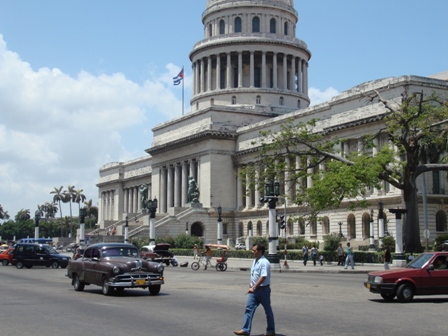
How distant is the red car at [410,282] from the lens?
1967 cm

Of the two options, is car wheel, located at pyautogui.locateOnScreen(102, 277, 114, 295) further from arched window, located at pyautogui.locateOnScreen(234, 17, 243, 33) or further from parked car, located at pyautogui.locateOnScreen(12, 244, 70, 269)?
A: arched window, located at pyautogui.locateOnScreen(234, 17, 243, 33)

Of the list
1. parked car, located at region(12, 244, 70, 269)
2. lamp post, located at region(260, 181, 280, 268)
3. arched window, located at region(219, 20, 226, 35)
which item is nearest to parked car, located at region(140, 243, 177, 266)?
parked car, located at region(12, 244, 70, 269)

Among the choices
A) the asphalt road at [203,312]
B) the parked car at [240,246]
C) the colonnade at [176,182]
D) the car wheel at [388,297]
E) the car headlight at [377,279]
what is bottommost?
the asphalt road at [203,312]

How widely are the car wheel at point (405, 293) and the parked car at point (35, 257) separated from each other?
27836 mm

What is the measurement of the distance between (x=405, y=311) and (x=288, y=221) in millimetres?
59482

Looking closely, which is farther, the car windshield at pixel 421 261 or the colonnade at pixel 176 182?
the colonnade at pixel 176 182

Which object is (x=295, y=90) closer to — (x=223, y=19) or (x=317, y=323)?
(x=223, y=19)

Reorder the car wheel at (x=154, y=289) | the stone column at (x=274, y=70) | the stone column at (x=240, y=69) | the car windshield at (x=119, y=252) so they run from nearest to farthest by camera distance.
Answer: the car wheel at (x=154, y=289), the car windshield at (x=119, y=252), the stone column at (x=274, y=70), the stone column at (x=240, y=69)

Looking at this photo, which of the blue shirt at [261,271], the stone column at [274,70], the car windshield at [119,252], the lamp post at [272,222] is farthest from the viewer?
the stone column at [274,70]

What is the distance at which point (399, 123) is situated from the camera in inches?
1597

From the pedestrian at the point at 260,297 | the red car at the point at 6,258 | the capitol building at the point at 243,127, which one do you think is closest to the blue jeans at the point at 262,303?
the pedestrian at the point at 260,297

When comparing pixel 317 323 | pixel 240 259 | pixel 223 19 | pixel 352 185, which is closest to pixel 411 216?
pixel 352 185

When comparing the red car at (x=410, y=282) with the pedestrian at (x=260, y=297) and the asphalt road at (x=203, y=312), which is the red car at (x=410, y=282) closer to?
the asphalt road at (x=203, y=312)

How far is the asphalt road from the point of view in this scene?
14.2m
